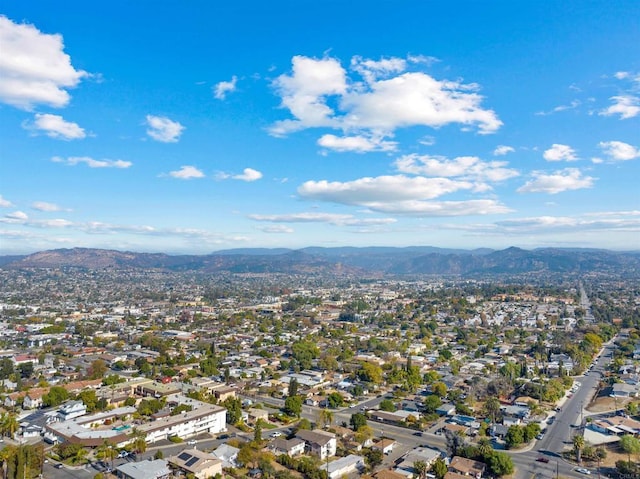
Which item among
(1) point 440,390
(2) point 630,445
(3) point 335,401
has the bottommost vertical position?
(3) point 335,401

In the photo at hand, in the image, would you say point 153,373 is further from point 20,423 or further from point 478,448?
point 478,448

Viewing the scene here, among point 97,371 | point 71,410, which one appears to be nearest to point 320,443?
point 71,410

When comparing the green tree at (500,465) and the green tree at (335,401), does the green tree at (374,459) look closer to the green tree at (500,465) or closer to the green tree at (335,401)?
the green tree at (500,465)

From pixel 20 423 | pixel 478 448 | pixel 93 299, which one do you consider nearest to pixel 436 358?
pixel 478 448

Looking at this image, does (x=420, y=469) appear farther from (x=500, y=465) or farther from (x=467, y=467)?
(x=500, y=465)

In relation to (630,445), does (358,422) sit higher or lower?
lower

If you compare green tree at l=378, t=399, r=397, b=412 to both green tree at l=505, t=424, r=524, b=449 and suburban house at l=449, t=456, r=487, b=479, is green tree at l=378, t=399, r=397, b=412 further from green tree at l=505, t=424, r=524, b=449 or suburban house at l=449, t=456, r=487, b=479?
suburban house at l=449, t=456, r=487, b=479

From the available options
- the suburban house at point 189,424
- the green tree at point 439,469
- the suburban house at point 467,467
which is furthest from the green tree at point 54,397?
the suburban house at point 467,467

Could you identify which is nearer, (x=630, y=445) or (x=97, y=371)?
(x=630, y=445)

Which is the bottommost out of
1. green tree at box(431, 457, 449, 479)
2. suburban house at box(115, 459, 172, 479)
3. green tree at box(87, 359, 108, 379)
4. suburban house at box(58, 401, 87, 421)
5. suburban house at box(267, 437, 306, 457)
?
green tree at box(87, 359, 108, 379)

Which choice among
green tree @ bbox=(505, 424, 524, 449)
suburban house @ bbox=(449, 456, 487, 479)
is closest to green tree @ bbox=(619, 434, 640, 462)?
green tree @ bbox=(505, 424, 524, 449)

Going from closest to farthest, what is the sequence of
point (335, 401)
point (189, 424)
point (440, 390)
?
point (189, 424), point (335, 401), point (440, 390)
